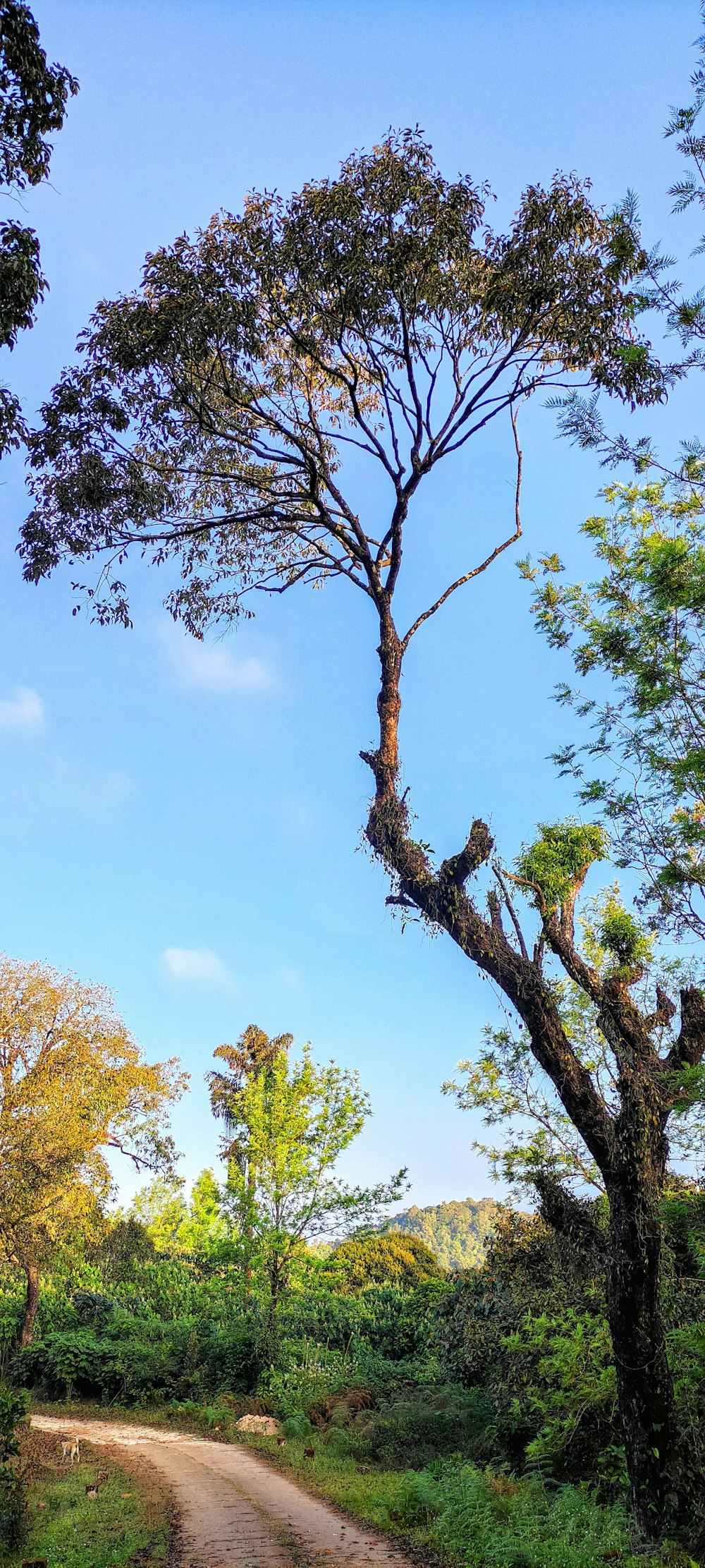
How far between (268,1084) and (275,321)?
15.0 metres

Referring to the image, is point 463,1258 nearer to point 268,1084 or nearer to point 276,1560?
point 268,1084

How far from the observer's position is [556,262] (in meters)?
9.71

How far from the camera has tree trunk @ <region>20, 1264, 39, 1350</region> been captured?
69.1 ft

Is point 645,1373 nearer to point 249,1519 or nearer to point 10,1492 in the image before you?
point 249,1519

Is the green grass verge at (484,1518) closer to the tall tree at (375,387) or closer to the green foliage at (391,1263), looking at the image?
the tall tree at (375,387)

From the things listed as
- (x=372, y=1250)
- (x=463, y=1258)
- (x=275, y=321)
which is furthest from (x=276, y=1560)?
(x=463, y=1258)

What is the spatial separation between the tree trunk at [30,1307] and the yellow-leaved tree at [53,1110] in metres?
0.02

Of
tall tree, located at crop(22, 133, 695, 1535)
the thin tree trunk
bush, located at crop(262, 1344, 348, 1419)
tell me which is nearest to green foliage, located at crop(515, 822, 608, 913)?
tall tree, located at crop(22, 133, 695, 1535)

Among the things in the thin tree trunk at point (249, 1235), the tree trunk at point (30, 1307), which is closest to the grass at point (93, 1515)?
the thin tree trunk at point (249, 1235)

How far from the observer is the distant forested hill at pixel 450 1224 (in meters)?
94.2

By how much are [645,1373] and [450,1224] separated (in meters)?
107

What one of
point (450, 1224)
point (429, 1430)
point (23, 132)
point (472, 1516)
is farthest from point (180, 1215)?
point (450, 1224)

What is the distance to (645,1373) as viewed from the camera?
6488mm

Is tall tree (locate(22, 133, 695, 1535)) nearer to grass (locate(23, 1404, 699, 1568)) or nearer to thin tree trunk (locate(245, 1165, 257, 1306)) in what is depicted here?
grass (locate(23, 1404, 699, 1568))
